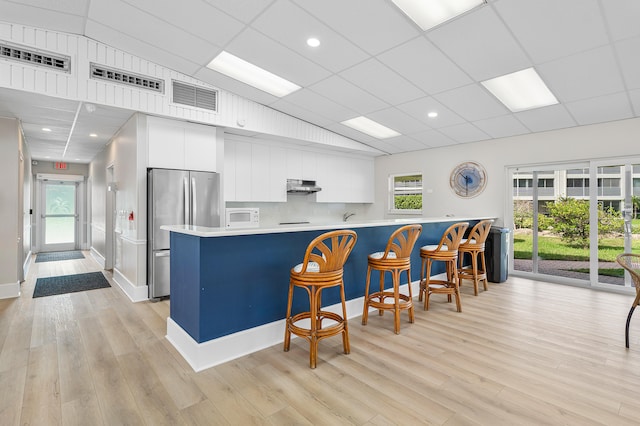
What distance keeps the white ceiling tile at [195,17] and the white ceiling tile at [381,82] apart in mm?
1405

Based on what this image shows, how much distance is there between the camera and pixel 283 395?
2049 mm

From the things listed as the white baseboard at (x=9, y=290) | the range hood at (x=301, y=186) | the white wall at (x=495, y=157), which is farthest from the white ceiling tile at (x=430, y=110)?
the white baseboard at (x=9, y=290)

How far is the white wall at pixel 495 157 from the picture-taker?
4.52 m

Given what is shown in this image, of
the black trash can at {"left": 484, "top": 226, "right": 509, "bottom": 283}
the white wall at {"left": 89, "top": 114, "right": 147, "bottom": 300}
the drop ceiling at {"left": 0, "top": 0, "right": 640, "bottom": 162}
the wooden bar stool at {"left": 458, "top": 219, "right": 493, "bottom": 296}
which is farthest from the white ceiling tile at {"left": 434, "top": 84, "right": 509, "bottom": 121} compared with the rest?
the white wall at {"left": 89, "top": 114, "right": 147, "bottom": 300}

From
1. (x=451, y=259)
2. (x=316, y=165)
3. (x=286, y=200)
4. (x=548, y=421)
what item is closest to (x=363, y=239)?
(x=451, y=259)

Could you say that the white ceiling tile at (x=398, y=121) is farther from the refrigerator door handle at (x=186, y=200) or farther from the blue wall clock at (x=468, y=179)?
the refrigerator door handle at (x=186, y=200)

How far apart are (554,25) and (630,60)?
1.10 m

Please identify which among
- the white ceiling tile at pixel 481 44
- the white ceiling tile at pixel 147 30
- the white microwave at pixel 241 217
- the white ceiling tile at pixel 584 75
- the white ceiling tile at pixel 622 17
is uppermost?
the white ceiling tile at pixel 147 30

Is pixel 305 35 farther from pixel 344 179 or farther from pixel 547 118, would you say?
pixel 344 179

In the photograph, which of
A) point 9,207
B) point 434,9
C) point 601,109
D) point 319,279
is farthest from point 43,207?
point 601,109

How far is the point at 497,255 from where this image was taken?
5.11 meters

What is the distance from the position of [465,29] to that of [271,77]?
2.49 meters

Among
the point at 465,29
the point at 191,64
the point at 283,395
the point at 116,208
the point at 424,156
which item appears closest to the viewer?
the point at 283,395

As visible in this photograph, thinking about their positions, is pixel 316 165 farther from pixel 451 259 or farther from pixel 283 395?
pixel 283 395
